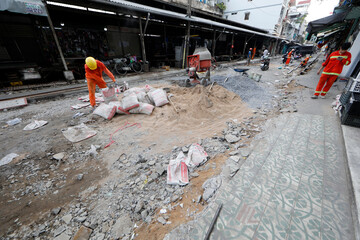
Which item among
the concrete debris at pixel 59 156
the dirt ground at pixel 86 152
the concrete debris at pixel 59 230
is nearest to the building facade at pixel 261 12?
the dirt ground at pixel 86 152

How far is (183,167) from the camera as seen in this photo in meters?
2.00

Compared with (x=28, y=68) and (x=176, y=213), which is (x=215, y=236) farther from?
(x=28, y=68)

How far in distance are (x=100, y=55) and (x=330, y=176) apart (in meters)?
10.8

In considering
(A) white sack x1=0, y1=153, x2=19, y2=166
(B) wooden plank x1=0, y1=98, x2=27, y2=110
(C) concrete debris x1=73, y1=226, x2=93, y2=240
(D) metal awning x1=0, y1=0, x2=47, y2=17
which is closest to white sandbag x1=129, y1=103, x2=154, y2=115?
(A) white sack x1=0, y1=153, x2=19, y2=166

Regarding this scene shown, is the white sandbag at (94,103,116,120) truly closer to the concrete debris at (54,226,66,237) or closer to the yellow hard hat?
the yellow hard hat

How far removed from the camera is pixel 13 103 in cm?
443

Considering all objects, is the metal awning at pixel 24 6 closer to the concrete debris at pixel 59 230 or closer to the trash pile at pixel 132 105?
the trash pile at pixel 132 105

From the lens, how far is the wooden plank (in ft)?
14.0

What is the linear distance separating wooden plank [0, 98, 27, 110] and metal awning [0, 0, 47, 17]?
2.83 meters

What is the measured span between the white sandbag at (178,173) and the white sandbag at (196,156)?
13 centimetres

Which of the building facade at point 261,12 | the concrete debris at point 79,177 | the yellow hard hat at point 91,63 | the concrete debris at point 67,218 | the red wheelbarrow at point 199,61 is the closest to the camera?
the concrete debris at point 67,218

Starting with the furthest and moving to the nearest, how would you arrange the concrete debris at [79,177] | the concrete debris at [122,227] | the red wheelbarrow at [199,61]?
1. the red wheelbarrow at [199,61]
2. the concrete debris at [79,177]
3. the concrete debris at [122,227]

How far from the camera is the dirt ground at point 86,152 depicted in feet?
5.32

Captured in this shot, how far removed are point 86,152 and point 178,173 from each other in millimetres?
1868
